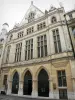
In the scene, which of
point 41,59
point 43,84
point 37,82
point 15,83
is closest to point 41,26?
point 41,59

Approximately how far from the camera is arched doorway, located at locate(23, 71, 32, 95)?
15.9 meters

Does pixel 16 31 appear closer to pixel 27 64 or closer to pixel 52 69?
pixel 27 64

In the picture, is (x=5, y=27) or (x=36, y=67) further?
(x=5, y=27)

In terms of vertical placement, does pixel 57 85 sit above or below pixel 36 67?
below

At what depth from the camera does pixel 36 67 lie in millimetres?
15664

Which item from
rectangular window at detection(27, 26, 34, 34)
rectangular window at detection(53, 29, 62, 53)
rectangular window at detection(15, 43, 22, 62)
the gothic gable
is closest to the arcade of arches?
rectangular window at detection(15, 43, 22, 62)

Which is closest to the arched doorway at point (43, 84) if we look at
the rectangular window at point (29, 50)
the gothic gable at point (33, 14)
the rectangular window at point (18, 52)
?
the rectangular window at point (29, 50)

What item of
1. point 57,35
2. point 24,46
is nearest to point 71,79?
point 57,35

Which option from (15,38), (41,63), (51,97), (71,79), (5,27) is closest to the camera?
(71,79)

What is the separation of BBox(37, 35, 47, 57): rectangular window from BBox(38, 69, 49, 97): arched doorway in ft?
9.83

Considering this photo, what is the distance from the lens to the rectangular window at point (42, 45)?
16.3 metres

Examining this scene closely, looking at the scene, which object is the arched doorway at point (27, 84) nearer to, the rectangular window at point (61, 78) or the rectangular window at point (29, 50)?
the rectangular window at point (29, 50)

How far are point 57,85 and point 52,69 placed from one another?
2.34 metres

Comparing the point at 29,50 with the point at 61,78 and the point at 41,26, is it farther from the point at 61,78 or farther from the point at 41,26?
the point at 61,78
